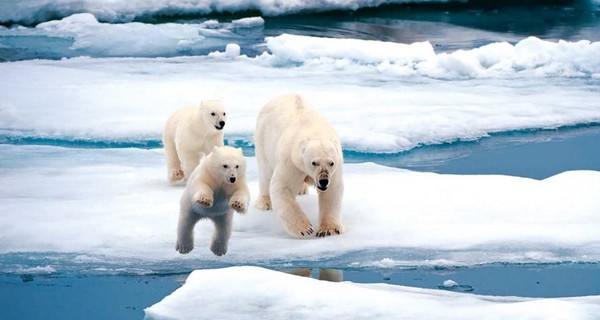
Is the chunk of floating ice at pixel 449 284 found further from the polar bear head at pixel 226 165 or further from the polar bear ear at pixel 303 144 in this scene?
the polar bear head at pixel 226 165

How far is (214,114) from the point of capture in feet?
17.2

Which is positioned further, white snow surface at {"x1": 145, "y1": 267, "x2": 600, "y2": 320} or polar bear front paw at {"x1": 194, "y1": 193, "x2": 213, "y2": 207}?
polar bear front paw at {"x1": 194, "y1": 193, "x2": 213, "y2": 207}

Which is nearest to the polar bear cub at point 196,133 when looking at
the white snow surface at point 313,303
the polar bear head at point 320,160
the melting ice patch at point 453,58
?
the polar bear head at point 320,160

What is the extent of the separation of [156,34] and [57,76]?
2.75 meters

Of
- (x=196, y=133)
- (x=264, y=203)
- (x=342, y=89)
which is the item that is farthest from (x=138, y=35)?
(x=264, y=203)

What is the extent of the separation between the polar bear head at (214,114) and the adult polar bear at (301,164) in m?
0.41

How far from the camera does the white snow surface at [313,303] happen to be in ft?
11.4

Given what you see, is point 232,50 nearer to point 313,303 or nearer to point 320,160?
point 320,160

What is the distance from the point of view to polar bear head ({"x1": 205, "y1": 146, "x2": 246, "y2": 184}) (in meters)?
4.05

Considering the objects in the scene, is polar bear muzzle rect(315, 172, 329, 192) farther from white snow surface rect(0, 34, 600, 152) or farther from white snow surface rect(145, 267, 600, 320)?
white snow surface rect(0, 34, 600, 152)

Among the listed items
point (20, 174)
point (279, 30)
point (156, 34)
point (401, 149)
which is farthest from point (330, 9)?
point (20, 174)

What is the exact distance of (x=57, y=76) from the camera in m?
9.39

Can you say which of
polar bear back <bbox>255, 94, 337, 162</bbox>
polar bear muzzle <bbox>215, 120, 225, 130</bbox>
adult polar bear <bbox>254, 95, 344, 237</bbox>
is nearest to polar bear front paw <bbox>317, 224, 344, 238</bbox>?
adult polar bear <bbox>254, 95, 344, 237</bbox>

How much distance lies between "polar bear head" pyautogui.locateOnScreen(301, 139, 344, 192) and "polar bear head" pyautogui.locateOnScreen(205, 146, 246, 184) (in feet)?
0.95
